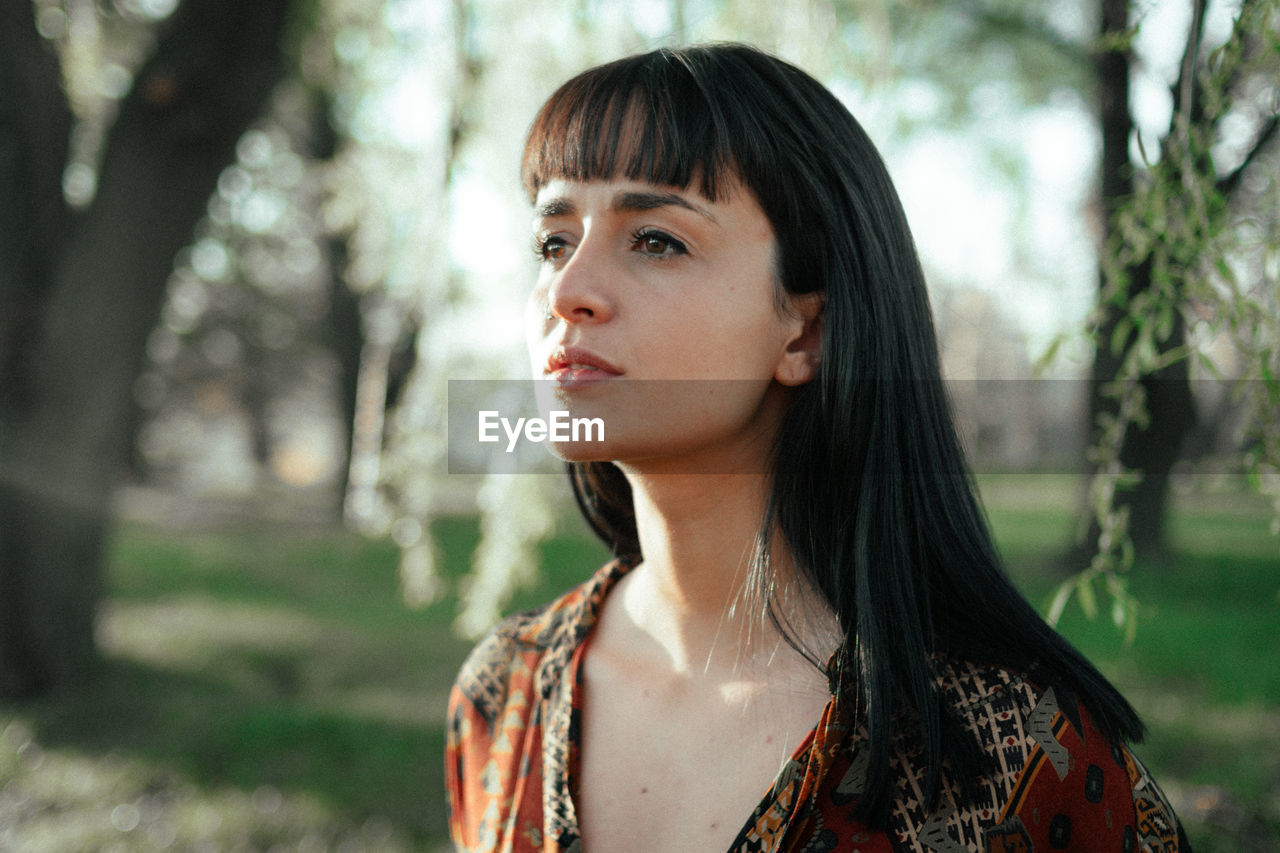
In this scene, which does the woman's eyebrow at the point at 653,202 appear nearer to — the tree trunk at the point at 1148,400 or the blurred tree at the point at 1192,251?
the blurred tree at the point at 1192,251

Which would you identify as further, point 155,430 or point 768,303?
point 155,430

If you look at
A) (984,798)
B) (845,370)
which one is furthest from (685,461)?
(984,798)

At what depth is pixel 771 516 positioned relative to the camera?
4.81 ft

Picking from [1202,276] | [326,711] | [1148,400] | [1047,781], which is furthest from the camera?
[1148,400]

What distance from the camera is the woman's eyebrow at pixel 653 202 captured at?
1.36 meters

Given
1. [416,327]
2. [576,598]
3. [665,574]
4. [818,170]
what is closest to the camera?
[818,170]

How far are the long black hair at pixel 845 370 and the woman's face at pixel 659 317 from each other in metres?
0.04

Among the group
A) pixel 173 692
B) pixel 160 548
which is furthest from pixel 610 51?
pixel 160 548

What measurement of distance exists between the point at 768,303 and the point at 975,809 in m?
0.72

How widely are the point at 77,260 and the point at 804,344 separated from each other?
14.0ft

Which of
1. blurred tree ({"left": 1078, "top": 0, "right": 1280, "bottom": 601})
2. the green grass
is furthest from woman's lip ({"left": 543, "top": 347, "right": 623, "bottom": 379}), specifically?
the green grass

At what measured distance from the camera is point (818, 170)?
1.40 m

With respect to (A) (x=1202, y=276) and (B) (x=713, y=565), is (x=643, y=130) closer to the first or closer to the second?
(B) (x=713, y=565)

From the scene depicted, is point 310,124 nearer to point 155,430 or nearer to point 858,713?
point 155,430
